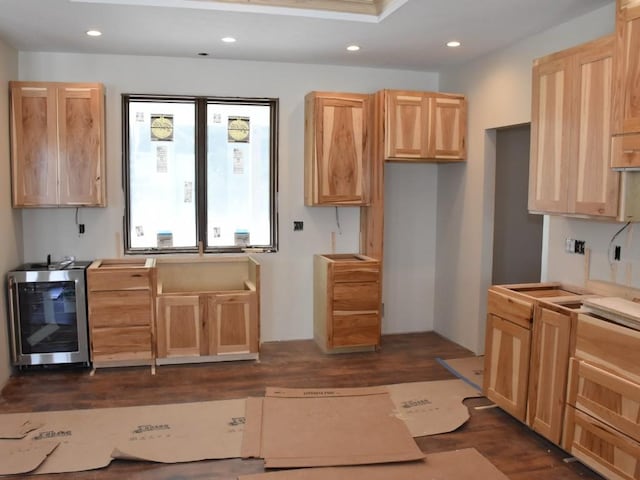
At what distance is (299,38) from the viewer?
4332 mm

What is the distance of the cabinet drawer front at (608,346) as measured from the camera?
268 centimetres

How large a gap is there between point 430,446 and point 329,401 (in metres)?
0.87

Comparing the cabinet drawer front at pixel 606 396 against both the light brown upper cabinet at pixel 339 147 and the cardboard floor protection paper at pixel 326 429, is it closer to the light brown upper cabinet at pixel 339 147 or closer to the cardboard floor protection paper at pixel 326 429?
the cardboard floor protection paper at pixel 326 429

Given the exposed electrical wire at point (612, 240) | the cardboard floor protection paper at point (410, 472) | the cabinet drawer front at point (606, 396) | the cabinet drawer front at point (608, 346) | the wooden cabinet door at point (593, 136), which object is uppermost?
the wooden cabinet door at point (593, 136)

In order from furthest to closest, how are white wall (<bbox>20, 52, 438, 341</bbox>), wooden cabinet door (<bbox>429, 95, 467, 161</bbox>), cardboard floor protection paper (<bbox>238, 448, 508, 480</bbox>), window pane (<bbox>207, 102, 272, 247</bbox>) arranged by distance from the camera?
window pane (<bbox>207, 102, 272, 247</bbox>) < wooden cabinet door (<bbox>429, 95, 467, 161</bbox>) < white wall (<bbox>20, 52, 438, 341</bbox>) < cardboard floor protection paper (<bbox>238, 448, 508, 480</bbox>)

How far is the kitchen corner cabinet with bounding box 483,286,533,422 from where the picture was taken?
135 inches

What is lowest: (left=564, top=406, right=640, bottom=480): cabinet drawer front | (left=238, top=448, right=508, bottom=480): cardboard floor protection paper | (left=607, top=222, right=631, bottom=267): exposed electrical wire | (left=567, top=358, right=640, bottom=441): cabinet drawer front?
(left=238, top=448, right=508, bottom=480): cardboard floor protection paper

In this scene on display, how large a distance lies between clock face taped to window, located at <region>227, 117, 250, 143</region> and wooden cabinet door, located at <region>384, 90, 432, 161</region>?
136 centimetres

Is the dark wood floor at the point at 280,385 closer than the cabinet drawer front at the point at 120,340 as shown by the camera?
Yes

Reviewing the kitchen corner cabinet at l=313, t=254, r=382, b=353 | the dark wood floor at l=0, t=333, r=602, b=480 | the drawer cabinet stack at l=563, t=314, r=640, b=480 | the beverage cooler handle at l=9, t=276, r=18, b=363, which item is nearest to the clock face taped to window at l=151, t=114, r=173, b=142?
the beverage cooler handle at l=9, t=276, r=18, b=363

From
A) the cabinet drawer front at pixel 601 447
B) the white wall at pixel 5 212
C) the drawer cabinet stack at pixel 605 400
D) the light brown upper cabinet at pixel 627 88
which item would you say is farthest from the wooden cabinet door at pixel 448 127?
the white wall at pixel 5 212

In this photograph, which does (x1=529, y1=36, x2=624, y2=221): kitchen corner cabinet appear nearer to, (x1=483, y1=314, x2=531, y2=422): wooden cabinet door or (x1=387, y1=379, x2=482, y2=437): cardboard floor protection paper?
(x1=483, y1=314, x2=531, y2=422): wooden cabinet door

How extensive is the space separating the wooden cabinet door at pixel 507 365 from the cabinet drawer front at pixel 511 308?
4cm

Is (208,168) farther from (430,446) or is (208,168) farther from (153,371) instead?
(430,446)
